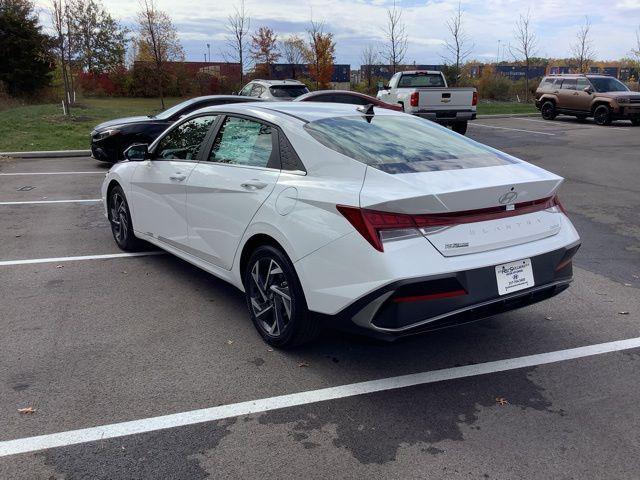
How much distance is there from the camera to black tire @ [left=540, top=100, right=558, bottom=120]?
2402cm

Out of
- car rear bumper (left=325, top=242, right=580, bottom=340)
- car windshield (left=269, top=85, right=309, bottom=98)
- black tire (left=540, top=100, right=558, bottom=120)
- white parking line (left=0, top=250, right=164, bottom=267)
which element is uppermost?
car windshield (left=269, top=85, right=309, bottom=98)

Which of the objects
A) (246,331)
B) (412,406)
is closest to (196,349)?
(246,331)

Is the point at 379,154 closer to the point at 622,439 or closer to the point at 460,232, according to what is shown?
the point at 460,232

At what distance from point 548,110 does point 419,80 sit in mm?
8191

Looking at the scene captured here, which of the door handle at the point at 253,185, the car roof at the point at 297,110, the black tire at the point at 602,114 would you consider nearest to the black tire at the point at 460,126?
the black tire at the point at 602,114

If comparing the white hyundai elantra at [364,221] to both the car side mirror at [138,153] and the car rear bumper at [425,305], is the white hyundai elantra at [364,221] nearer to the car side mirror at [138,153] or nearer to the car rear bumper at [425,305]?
the car rear bumper at [425,305]

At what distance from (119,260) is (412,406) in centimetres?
397

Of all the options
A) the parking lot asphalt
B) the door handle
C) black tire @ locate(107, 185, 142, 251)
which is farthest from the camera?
black tire @ locate(107, 185, 142, 251)

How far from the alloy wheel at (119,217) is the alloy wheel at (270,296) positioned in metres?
2.70

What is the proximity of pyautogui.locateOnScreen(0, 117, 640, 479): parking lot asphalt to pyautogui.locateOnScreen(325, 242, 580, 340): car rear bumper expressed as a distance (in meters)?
0.48

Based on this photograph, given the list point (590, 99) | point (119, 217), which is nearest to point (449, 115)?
point (590, 99)

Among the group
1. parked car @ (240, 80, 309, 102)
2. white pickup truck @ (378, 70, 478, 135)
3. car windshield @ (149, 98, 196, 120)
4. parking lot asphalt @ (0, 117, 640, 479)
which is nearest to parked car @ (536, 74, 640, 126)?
white pickup truck @ (378, 70, 478, 135)

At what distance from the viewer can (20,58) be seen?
1308 inches

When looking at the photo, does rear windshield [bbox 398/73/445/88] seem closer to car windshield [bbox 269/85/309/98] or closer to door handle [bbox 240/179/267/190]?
car windshield [bbox 269/85/309/98]
